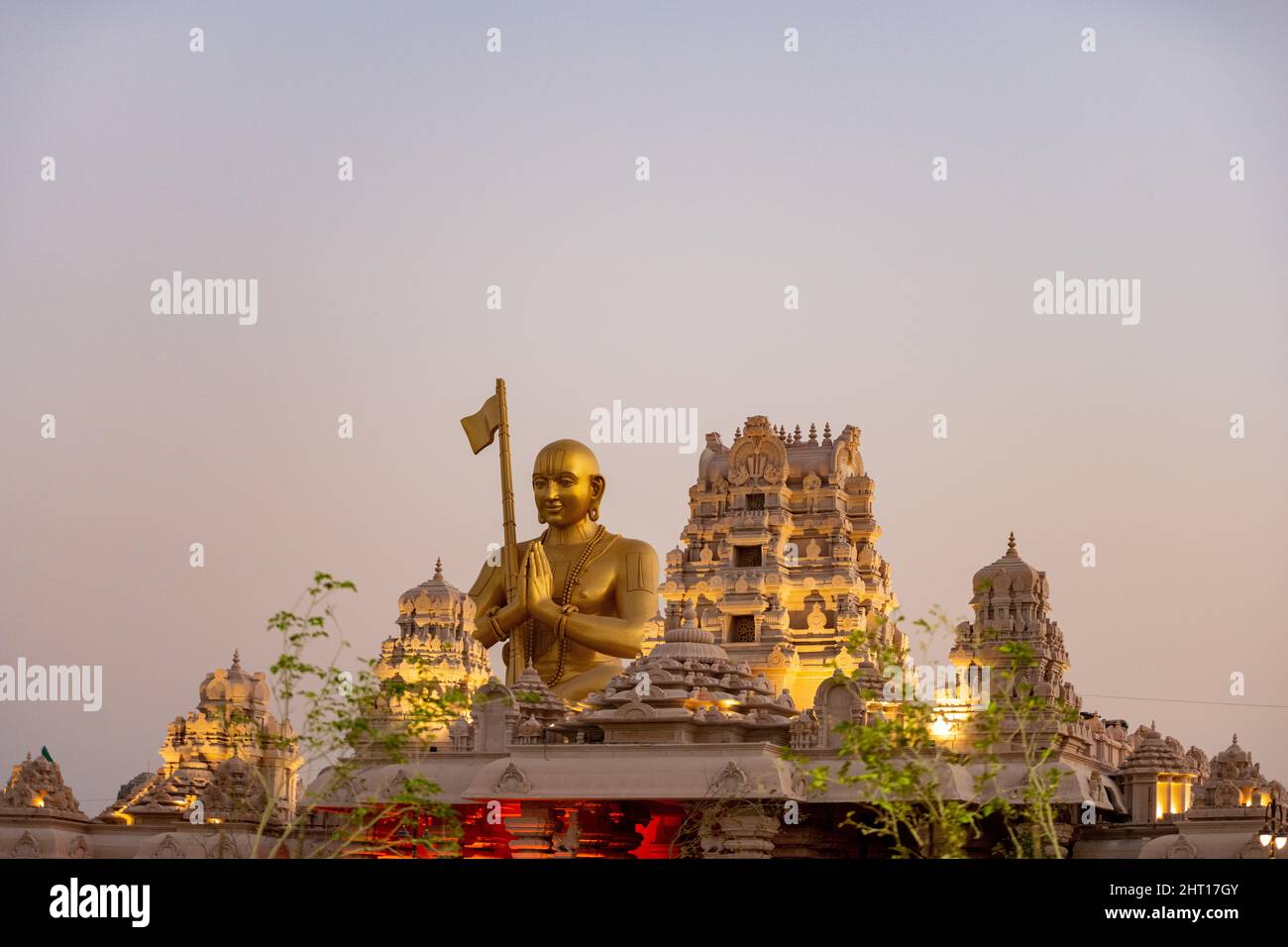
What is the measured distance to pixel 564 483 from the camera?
141 feet

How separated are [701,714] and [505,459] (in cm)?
729

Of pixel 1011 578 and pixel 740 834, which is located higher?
pixel 1011 578

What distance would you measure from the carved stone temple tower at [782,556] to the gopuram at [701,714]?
64mm

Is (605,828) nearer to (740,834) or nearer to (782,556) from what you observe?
(740,834)

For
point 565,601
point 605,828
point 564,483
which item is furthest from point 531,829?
point 564,483

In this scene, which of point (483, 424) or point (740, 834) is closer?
point (740, 834)

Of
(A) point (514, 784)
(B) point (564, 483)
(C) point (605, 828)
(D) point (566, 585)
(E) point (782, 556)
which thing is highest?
(B) point (564, 483)

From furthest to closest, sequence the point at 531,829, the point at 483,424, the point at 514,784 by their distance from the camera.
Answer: the point at 483,424 → the point at 531,829 → the point at 514,784

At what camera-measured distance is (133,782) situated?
78.2 meters

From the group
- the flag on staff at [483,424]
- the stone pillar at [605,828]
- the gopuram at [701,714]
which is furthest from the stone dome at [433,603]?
the stone pillar at [605,828]

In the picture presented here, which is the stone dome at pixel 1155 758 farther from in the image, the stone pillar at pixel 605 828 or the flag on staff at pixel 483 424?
the flag on staff at pixel 483 424

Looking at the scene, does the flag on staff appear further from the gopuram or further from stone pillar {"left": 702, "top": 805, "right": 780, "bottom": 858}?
stone pillar {"left": 702, "top": 805, "right": 780, "bottom": 858}
